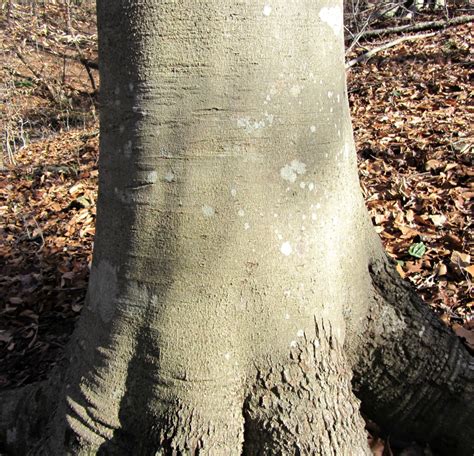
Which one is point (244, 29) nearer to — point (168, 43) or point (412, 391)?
point (168, 43)

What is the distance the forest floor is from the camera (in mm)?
2959

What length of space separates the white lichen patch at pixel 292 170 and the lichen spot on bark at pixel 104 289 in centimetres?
61

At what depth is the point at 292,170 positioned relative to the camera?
148 centimetres

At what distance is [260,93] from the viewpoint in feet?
4.57

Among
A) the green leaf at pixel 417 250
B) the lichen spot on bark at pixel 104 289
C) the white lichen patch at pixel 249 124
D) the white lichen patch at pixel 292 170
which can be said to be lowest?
the green leaf at pixel 417 250

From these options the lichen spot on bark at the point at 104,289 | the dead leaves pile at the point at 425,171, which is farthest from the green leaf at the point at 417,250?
the lichen spot on bark at the point at 104,289

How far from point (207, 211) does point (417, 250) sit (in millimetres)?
1962

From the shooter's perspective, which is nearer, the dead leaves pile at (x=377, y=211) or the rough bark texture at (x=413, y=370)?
the rough bark texture at (x=413, y=370)

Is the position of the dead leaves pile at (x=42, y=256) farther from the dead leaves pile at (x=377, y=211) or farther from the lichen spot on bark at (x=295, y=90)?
the lichen spot on bark at (x=295, y=90)

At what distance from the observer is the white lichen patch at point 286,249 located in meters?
1.51

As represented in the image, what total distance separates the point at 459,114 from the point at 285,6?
4.25 metres

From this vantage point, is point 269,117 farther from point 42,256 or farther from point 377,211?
point 42,256

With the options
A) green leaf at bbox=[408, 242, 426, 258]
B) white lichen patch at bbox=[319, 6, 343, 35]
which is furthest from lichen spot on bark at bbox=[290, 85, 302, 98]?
green leaf at bbox=[408, 242, 426, 258]

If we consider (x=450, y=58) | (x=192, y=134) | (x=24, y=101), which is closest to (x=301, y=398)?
(x=192, y=134)
